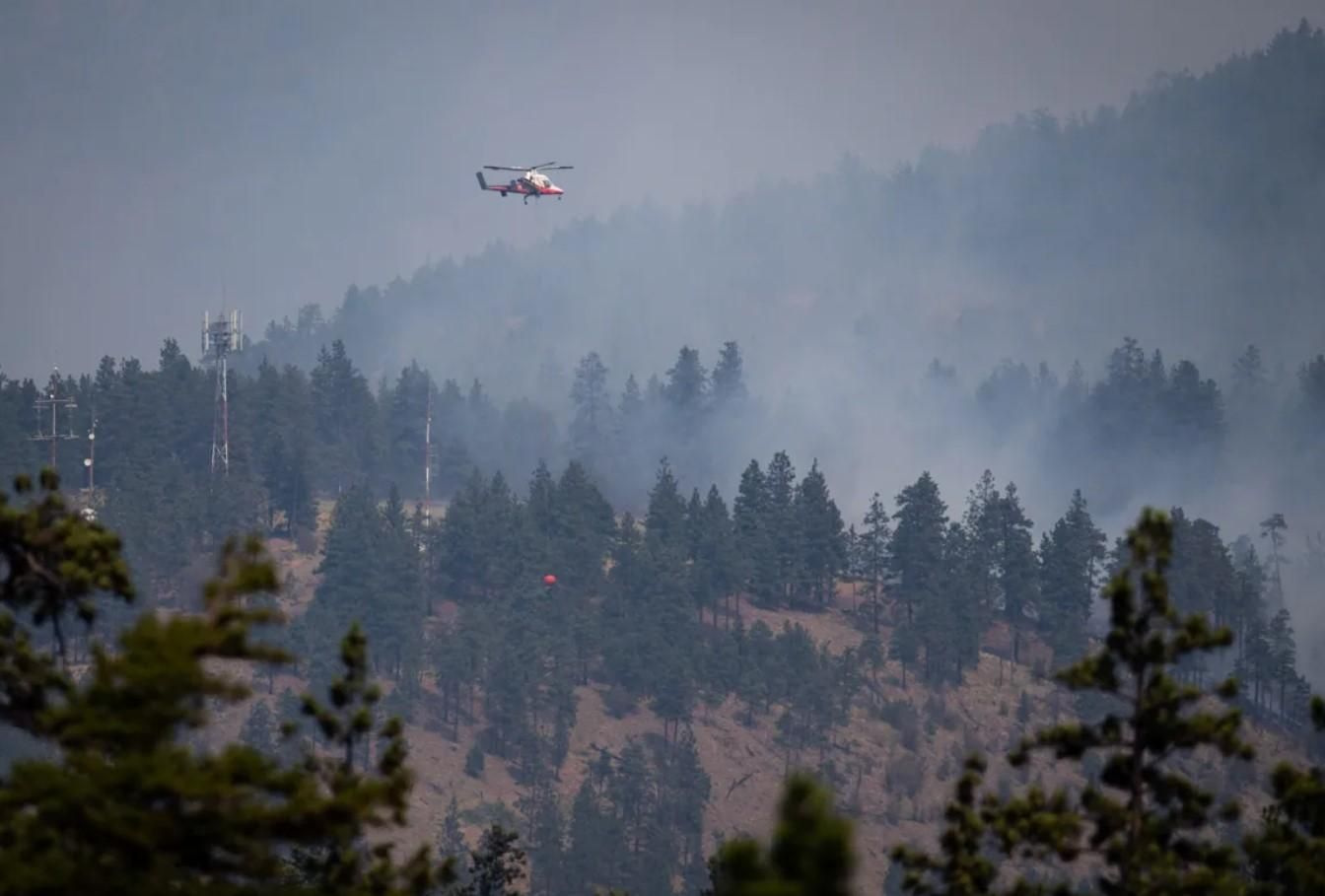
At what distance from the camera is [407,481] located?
174 metres

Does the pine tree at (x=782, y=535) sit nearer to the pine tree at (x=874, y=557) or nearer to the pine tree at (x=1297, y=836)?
the pine tree at (x=874, y=557)

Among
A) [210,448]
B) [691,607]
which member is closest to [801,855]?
[691,607]

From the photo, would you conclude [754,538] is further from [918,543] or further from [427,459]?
[427,459]

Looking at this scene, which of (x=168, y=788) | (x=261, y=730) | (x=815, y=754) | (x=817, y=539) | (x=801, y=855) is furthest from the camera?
(x=817, y=539)

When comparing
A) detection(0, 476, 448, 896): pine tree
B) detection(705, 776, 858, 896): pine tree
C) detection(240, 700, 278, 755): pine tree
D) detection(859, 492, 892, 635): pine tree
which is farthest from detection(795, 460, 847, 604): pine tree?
detection(705, 776, 858, 896): pine tree

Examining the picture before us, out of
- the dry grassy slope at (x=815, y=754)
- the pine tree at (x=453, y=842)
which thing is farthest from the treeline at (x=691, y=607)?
the pine tree at (x=453, y=842)

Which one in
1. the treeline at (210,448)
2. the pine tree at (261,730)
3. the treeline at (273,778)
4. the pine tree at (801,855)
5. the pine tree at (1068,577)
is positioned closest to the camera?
the pine tree at (801,855)

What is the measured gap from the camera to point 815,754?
122 metres

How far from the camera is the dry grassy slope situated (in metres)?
112

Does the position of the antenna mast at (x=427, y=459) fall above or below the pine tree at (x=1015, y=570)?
above

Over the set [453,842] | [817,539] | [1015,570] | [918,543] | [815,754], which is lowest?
[453,842]

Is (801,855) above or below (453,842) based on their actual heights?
above

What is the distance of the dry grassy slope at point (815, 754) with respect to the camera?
112312 mm

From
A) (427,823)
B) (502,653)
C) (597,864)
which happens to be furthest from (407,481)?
(597,864)
